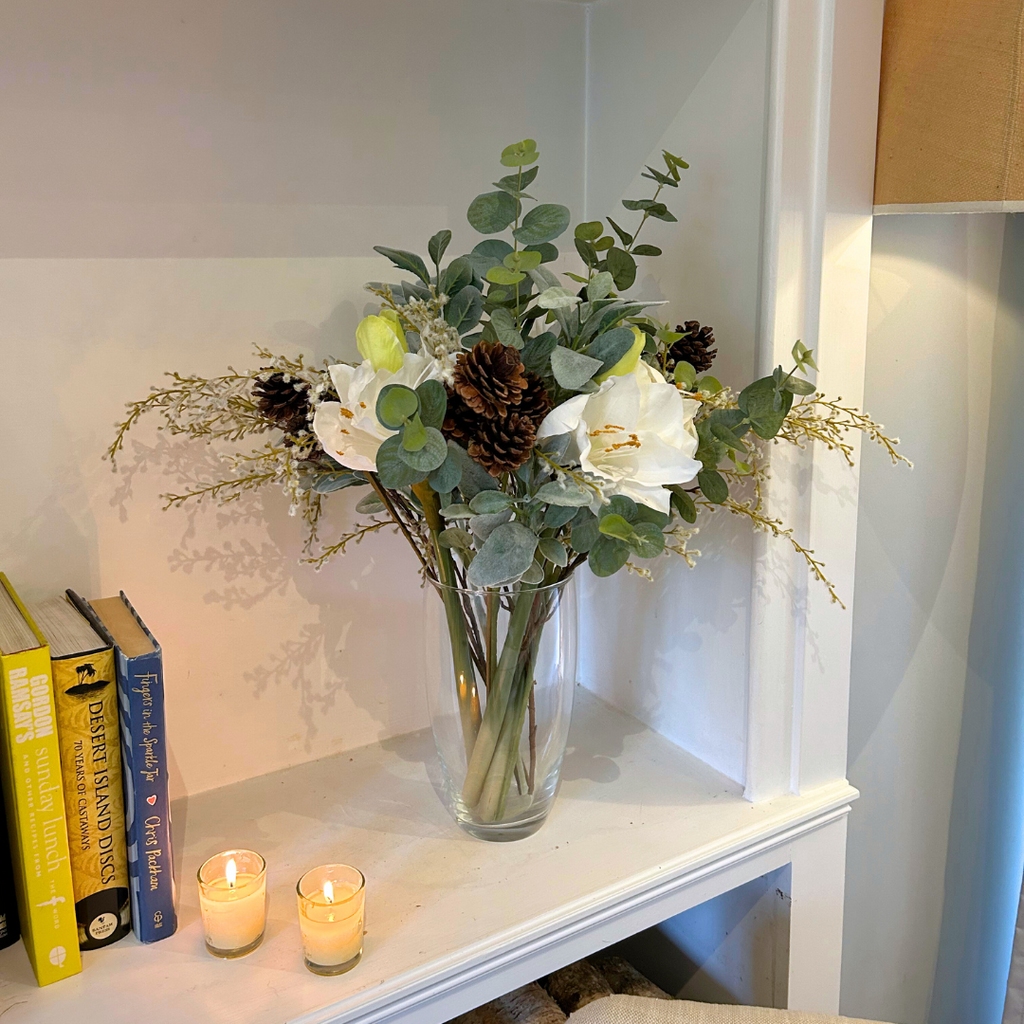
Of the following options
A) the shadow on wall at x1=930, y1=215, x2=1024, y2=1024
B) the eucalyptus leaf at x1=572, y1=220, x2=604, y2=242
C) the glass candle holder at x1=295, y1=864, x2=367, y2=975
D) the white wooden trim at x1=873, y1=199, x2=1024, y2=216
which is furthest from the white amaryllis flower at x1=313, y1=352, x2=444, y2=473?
the shadow on wall at x1=930, y1=215, x2=1024, y2=1024

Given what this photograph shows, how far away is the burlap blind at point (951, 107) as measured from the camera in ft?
2.62

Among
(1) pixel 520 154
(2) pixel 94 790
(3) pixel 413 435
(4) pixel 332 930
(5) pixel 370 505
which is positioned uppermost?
(1) pixel 520 154

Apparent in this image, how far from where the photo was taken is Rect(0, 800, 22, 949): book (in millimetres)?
769

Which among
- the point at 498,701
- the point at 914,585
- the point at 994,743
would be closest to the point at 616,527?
the point at 498,701

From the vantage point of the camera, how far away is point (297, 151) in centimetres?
93

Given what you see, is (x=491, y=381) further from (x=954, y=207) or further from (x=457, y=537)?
(x=954, y=207)

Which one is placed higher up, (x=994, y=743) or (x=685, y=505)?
(x=685, y=505)

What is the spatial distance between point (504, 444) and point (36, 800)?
44cm

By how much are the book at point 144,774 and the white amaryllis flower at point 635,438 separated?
36 centimetres

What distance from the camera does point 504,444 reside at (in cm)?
68

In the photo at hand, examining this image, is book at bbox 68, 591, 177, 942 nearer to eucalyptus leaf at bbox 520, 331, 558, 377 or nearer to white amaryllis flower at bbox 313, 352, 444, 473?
white amaryllis flower at bbox 313, 352, 444, 473

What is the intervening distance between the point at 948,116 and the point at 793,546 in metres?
0.41

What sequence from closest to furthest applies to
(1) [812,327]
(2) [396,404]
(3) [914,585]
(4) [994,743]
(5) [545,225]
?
(2) [396,404] < (5) [545,225] < (1) [812,327] < (3) [914,585] < (4) [994,743]

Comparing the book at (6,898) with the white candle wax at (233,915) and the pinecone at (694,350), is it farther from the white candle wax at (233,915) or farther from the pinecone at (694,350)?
the pinecone at (694,350)
